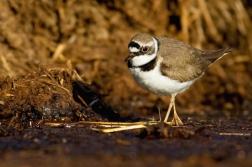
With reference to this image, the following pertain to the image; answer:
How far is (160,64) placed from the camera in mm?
7199

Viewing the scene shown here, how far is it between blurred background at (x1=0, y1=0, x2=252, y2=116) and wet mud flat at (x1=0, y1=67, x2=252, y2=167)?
1.57m

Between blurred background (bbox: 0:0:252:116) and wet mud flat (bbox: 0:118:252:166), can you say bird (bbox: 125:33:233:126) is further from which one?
blurred background (bbox: 0:0:252:116)

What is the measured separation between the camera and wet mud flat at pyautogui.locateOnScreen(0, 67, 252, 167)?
529cm

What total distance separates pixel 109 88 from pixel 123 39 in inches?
56.3

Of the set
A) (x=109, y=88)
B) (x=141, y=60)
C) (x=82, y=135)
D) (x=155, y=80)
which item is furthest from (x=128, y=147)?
(x=109, y=88)

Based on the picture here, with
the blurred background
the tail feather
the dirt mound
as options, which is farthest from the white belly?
the blurred background

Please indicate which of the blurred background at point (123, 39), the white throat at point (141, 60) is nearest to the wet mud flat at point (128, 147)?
the white throat at point (141, 60)

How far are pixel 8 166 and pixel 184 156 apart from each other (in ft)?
5.22

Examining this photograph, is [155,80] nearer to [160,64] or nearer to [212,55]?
[160,64]

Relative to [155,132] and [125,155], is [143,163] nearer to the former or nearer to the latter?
[125,155]

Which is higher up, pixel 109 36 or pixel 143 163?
pixel 109 36

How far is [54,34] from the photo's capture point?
11.0 m

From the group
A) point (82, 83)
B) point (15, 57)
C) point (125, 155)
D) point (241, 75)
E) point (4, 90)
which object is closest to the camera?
point (125, 155)

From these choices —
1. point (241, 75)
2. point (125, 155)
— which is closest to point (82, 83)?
point (125, 155)
